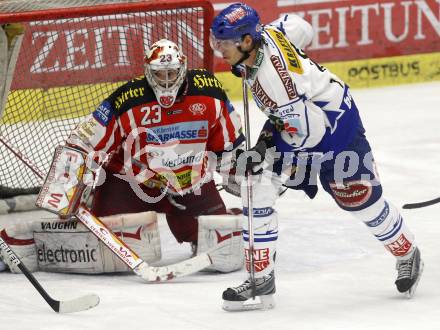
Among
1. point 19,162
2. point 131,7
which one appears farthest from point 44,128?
point 131,7

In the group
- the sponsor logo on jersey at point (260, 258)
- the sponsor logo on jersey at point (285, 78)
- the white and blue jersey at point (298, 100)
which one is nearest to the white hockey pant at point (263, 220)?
the sponsor logo on jersey at point (260, 258)

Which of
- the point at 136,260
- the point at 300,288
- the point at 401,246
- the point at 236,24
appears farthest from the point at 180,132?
the point at 401,246

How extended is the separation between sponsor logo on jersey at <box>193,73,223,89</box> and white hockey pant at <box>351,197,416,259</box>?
99 centimetres

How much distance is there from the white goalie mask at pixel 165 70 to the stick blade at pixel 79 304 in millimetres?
954

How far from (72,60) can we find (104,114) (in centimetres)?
118

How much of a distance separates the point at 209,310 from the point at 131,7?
159 cm

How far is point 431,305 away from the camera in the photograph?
422cm

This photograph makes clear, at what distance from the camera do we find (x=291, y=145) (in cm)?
424

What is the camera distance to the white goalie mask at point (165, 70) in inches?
189

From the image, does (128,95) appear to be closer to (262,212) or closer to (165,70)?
(165,70)

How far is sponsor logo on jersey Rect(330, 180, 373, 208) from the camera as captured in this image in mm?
4270

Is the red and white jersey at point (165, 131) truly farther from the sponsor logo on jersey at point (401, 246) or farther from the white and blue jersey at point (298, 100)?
the sponsor logo on jersey at point (401, 246)

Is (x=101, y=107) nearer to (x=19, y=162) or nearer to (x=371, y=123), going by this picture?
(x=19, y=162)

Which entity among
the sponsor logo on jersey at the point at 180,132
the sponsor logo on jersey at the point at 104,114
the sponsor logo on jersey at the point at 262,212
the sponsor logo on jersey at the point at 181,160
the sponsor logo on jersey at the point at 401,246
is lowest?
the sponsor logo on jersey at the point at 401,246
